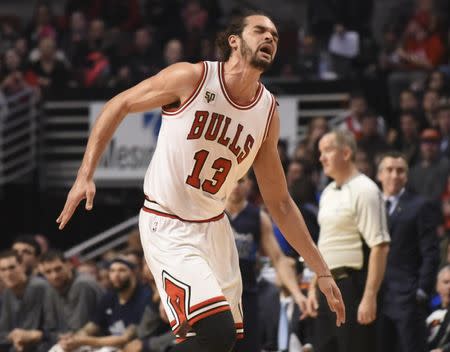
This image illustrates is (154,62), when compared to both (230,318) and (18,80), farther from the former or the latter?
(230,318)

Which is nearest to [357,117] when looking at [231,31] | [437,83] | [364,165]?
[437,83]

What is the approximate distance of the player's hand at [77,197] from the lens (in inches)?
204

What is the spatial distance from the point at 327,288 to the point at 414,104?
722 cm

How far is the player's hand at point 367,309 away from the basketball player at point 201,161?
61.5 inches

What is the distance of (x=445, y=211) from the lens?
11086mm

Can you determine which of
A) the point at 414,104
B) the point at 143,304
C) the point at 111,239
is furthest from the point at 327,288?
the point at 111,239

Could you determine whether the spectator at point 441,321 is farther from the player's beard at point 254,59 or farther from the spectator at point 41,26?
the spectator at point 41,26

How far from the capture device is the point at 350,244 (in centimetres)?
750

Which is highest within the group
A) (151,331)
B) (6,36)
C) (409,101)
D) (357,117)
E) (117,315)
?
(6,36)

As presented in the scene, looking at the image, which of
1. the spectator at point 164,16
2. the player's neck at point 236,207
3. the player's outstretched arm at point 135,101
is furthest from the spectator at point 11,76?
the player's outstretched arm at point 135,101

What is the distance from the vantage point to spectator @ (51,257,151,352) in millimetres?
10164

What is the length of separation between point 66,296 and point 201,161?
17.9ft

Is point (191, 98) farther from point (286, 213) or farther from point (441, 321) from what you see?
point (441, 321)

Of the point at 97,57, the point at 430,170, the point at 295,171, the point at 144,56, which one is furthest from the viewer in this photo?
the point at 97,57
